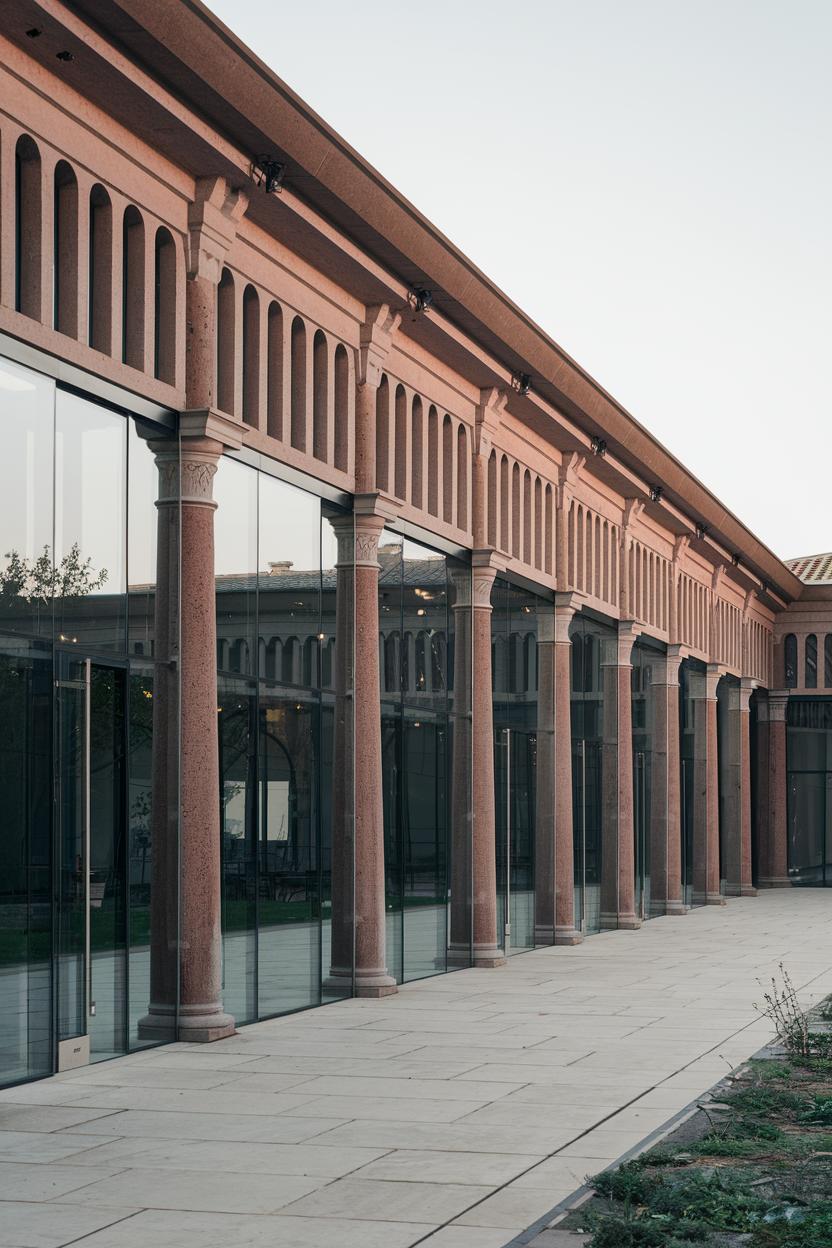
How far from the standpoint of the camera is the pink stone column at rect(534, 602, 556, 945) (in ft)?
91.2

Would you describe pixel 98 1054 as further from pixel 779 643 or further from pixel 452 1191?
pixel 779 643

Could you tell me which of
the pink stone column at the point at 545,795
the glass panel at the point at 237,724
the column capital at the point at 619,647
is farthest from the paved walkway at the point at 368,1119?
the column capital at the point at 619,647

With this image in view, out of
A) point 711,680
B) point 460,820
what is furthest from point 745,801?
point 460,820

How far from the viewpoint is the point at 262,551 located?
1775cm

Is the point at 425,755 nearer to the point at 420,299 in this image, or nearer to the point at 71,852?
the point at 420,299

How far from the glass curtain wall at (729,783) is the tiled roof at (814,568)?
1154 cm

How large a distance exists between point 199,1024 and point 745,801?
32.0 m

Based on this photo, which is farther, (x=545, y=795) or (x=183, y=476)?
(x=545, y=795)

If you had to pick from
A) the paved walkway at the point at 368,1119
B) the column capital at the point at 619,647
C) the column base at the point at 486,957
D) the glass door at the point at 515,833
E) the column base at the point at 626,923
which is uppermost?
the column capital at the point at 619,647

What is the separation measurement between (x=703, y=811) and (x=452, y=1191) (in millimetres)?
31940

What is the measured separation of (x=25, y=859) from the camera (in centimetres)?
1323

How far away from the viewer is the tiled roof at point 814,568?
57359mm

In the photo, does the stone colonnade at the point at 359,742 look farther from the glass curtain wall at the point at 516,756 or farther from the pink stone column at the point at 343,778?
the glass curtain wall at the point at 516,756

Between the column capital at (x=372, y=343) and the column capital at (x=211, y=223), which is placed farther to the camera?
the column capital at (x=372, y=343)
